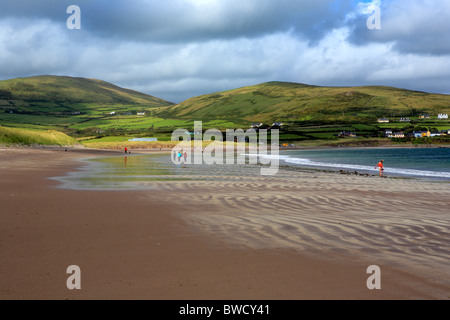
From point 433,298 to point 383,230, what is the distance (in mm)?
4942

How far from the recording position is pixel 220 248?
27.7 feet

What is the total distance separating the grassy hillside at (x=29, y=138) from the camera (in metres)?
68.6

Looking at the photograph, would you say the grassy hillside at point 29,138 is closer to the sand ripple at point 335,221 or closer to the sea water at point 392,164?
the sea water at point 392,164

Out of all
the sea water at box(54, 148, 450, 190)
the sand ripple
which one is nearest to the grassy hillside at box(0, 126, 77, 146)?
the sea water at box(54, 148, 450, 190)

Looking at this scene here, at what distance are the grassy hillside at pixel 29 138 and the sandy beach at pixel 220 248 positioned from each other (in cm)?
6146

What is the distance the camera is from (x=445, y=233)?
10.2 m

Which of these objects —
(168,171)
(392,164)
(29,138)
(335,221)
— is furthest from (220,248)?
(29,138)

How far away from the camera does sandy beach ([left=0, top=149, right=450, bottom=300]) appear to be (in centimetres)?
603

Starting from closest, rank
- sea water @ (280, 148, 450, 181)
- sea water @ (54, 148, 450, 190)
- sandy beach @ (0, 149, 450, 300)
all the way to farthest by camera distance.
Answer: sandy beach @ (0, 149, 450, 300) < sea water @ (54, 148, 450, 190) < sea water @ (280, 148, 450, 181)

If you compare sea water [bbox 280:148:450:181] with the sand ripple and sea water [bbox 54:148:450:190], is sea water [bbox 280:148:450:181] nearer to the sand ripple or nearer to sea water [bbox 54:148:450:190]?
sea water [bbox 54:148:450:190]

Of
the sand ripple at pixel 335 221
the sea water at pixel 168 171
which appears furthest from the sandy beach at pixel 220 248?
the sea water at pixel 168 171

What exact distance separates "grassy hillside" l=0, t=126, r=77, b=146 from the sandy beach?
61464 mm

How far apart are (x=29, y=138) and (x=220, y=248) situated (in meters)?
80.0

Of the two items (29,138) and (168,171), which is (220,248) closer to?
(168,171)
